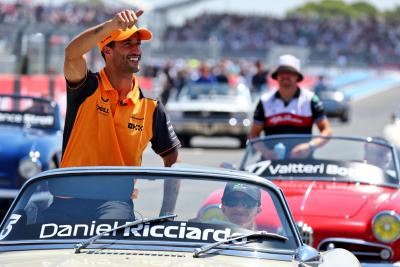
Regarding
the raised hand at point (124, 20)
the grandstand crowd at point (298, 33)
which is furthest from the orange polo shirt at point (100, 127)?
the grandstand crowd at point (298, 33)

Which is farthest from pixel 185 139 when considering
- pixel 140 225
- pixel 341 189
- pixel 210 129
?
pixel 140 225

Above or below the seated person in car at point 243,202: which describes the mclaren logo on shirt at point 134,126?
above

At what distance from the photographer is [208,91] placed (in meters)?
24.3

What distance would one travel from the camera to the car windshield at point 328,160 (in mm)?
9672

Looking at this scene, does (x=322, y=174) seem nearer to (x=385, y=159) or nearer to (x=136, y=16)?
(x=385, y=159)

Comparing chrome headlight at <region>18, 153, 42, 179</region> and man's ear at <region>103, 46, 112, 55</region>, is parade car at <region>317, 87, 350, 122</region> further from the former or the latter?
man's ear at <region>103, 46, 112, 55</region>

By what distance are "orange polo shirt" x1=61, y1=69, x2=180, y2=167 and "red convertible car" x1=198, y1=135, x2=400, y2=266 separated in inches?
37.6

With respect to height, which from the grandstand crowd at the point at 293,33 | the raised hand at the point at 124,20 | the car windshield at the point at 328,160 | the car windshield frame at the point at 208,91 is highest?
the grandstand crowd at the point at 293,33

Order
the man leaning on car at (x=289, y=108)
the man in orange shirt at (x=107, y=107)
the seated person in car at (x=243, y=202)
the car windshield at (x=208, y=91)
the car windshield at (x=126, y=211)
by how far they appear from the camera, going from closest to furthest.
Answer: the car windshield at (x=126, y=211) → the seated person in car at (x=243, y=202) → the man in orange shirt at (x=107, y=107) → the man leaning on car at (x=289, y=108) → the car windshield at (x=208, y=91)

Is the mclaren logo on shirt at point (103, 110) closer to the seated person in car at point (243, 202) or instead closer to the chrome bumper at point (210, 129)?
the seated person in car at point (243, 202)

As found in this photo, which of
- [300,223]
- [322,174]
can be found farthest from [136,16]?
[322,174]

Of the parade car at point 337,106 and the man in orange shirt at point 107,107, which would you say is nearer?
the man in orange shirt at point 107,107

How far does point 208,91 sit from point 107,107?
18279 millimetres

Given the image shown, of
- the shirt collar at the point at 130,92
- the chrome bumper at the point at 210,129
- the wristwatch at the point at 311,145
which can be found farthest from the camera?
the chrome bumper at the point at 210,129
